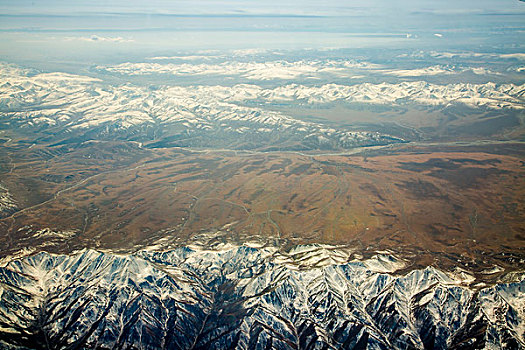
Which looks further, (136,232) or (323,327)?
(136,232)

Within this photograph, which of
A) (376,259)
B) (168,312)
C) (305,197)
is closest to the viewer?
(168,312)

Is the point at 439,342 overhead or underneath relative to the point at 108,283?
underneath

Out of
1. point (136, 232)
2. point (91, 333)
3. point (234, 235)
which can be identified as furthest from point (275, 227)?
point (91, 333)

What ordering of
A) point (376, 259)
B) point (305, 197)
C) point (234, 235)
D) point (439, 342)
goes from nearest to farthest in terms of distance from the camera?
1. point (439, 342)
2. point (376, 259)
3. point (234, 235)
4. point (305, 197)

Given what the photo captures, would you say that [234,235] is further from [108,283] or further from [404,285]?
[404,285]

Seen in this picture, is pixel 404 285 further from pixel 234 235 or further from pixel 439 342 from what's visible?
pixel 234 235

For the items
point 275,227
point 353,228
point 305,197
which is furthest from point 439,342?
point 305,197
